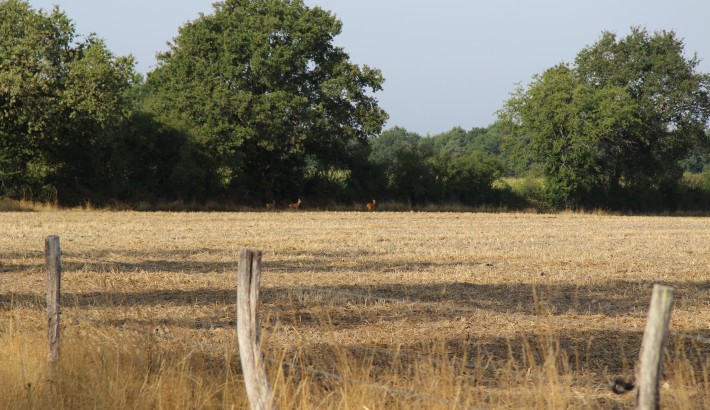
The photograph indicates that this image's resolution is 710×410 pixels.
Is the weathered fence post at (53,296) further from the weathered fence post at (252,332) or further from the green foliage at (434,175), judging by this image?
the green foliage at (434,175)

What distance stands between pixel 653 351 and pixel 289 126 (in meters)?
38.7

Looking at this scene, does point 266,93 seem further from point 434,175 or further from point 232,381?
point 232,381

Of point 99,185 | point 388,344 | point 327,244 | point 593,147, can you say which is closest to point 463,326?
point 388,344

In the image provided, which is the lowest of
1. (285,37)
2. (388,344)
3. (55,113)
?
(388,344)

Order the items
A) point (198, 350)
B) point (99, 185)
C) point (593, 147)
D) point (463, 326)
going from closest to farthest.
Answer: point (198, 350) → point (463, 326) → point (99, 185) → point (593, 147)

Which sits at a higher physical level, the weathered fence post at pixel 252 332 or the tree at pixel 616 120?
the tree at pixel 616 120

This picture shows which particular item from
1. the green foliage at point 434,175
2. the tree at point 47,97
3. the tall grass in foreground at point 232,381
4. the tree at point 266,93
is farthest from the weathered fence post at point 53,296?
the green foliage at point 434,175

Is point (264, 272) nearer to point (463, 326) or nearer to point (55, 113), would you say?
point (463, 326)

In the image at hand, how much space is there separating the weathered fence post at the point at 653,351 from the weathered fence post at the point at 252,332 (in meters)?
2.43

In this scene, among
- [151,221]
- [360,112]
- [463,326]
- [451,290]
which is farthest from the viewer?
[360,112]

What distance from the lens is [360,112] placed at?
1710 inches

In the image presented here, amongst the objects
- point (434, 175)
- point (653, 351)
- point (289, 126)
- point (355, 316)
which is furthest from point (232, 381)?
point (434, 175)

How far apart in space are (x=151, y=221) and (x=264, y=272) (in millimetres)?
15383

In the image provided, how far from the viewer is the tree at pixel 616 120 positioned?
4984 centimetres
